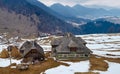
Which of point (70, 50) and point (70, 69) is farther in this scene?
point (70, 50)

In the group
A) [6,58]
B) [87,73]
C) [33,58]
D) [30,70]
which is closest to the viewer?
[87,73]

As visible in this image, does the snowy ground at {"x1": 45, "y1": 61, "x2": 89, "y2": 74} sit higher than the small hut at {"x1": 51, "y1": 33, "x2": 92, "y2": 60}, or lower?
lower

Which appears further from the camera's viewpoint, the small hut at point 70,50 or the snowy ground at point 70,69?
the small hut at point 70,50

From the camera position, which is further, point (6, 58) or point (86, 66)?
point (6, 58)

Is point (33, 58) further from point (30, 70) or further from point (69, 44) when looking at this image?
point (30, 70)

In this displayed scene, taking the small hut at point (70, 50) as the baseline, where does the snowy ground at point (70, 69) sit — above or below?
below

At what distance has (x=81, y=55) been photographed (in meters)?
92.5

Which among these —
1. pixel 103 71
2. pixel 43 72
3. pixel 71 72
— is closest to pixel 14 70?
pixel 43 72

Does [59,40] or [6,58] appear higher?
[59,40]

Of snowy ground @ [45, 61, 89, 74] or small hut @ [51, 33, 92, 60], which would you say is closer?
snowy ground @ [45, 61, 89, 74]

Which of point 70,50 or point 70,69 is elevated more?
point 70,50

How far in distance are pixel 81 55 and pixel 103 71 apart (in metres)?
22.3

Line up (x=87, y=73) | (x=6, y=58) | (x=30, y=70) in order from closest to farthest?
(x=87, y=73)
(x=30, y=70)
(x=6, y=58)

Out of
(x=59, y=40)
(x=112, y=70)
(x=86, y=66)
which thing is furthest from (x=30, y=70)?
(x=59, y=40)
